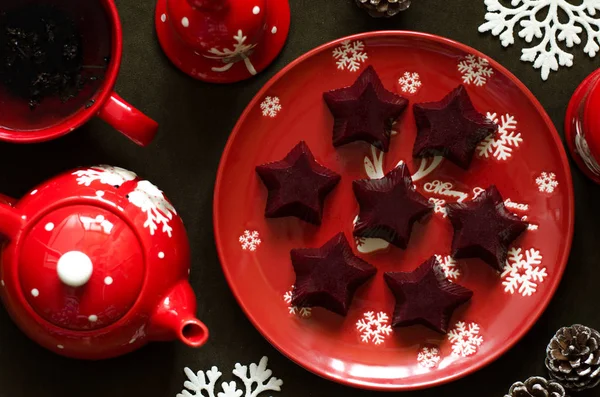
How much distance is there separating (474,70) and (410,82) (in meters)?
0.11

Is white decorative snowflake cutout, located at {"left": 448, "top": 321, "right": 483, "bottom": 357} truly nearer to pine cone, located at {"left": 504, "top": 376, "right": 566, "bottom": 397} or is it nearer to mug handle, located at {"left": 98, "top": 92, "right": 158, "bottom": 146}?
pine cone, located at {"left": 504, "top": 376, "right": 566, "bottom": 397}

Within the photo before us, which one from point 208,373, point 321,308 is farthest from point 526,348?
point 208,373

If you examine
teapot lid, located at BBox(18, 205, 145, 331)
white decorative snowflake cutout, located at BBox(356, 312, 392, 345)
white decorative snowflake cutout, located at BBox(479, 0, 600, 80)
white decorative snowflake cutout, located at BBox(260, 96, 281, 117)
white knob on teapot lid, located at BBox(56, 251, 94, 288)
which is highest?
white decorative snowflake cutout, located at BBox(479, 0, 600, 80)

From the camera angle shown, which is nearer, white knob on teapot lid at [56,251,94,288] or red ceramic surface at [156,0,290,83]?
white knob on teapot lid at [56,251,94,288]

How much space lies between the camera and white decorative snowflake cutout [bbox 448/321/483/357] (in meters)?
1.28

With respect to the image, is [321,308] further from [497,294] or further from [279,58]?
[279,58]

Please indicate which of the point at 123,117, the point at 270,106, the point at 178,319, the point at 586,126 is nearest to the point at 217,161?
the point at 270,106

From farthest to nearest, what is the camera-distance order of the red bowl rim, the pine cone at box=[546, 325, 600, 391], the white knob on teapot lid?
the pine cone at box=[546, 325, 600, 391] → the red bowl rim → the white knob on teapot lid

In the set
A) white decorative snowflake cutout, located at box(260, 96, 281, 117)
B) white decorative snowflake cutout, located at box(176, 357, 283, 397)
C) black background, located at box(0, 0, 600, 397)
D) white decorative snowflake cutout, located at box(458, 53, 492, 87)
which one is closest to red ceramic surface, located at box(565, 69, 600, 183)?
black background, located at box(0, 0, 600, 397)

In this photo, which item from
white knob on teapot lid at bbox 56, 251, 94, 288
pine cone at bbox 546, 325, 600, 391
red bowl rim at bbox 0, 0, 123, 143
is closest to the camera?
white knob on teapot lid at bbox 56, 251, 94, 288

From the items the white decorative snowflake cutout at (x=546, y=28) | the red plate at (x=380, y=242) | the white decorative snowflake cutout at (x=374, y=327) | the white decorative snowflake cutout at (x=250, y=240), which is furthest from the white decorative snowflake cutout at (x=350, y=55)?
the white decorative snowflake cutout at (x=374, y=327)

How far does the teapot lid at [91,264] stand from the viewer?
1.04m

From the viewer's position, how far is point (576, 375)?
1.24 m

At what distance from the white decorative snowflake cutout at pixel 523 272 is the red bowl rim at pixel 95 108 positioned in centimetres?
72
